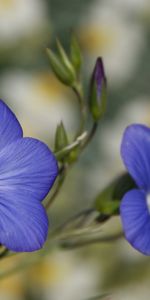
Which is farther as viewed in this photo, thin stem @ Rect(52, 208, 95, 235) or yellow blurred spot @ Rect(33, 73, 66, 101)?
yellow blurred spot @ Rect(33, 73, 66, 101)

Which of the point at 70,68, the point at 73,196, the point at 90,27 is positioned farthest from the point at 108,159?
the point at 70,68

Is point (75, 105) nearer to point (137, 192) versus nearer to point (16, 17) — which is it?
point (16, 17)

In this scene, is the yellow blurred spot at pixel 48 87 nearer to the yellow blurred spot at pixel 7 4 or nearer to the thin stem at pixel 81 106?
the yellow blurred spot at pixel 7 4

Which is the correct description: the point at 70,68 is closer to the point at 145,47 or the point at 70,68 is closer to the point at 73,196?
the point at 73,196

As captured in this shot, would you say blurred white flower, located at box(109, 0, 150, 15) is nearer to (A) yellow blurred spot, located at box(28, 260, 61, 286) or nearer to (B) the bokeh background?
(B) the bokeh background

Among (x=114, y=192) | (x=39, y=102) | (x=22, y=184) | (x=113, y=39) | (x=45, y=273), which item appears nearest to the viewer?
(x=22, y=184)

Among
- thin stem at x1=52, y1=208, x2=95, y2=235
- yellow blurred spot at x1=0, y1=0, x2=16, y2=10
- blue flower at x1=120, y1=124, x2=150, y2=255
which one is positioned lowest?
yellow blurred spot at x1=0, y1=0, x2=16, y2=10

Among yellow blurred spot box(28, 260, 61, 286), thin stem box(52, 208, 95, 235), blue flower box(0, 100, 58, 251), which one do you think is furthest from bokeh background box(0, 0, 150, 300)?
blue flower box(0, 100, 58, 251)

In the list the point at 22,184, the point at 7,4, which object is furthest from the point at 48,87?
the point at 22,184
